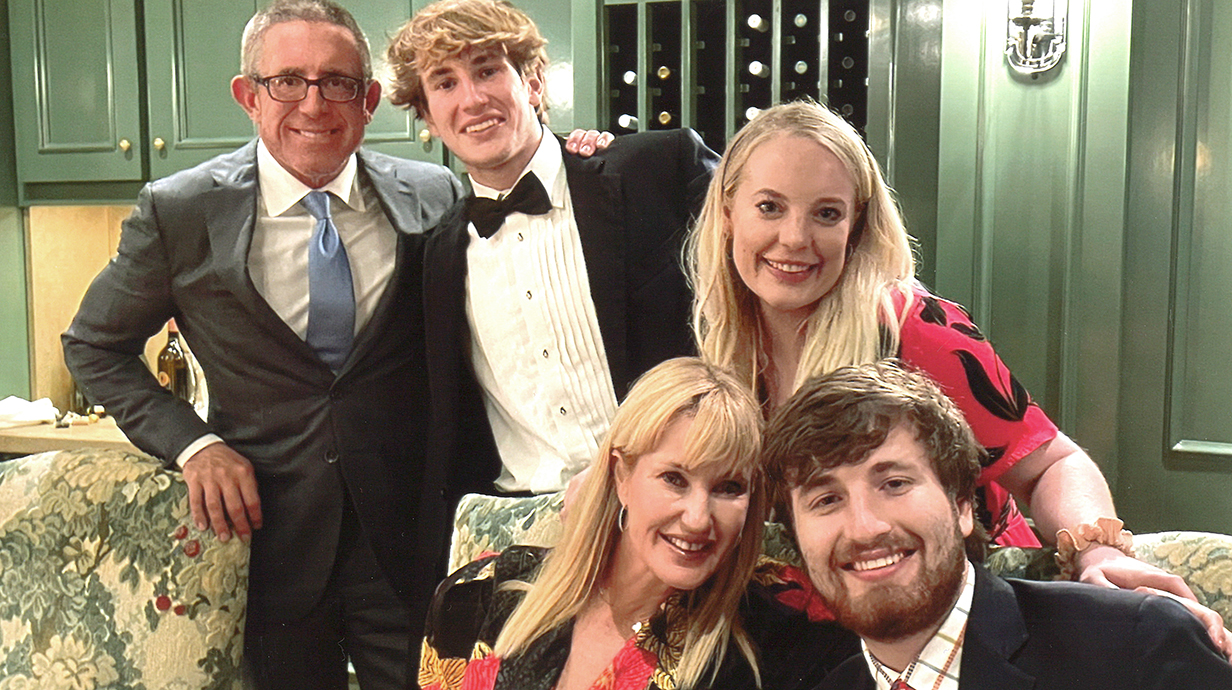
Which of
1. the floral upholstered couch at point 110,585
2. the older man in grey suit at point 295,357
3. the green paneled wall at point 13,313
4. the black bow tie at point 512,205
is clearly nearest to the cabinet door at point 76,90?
the green paneled wall at point 13,313

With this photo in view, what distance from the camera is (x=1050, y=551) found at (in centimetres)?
151

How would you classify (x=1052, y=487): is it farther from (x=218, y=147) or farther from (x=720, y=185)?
(x=218, y=147)

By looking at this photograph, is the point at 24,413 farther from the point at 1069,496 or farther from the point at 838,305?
the point at 1069,496

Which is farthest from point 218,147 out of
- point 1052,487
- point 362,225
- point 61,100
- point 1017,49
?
point 1052,487

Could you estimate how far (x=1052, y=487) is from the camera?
1539mm

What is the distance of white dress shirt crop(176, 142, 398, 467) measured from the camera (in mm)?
2242

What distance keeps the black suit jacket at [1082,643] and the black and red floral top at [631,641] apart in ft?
0.49

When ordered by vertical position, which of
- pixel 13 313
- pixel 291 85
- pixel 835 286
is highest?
pixel 291 85

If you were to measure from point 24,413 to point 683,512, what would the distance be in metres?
2.94

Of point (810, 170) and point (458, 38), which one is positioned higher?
point (458, 38)

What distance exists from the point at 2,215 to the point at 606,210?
2.56m

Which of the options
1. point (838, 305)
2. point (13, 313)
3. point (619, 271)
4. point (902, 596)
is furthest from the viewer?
point (13, 313)

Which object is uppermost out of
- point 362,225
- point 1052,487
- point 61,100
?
point 61,100

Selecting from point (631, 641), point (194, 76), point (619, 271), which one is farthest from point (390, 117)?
point (631, 641)
